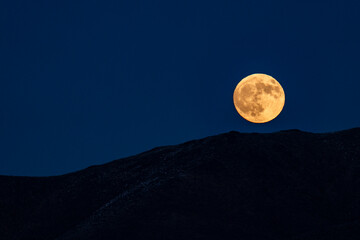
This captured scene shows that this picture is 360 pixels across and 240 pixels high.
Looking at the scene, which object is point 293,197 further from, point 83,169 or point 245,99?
point 83,169

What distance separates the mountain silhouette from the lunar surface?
282 centimetres

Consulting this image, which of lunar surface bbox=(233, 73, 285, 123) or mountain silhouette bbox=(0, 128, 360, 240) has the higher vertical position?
lunar surface bbox=(233, 73, 285, 123)

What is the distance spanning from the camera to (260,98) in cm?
5803

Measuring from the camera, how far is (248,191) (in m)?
48.1

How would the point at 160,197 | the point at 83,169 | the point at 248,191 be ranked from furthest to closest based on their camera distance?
1. the point at 83,169
2. the point at 248,191
3. the point at 160,197

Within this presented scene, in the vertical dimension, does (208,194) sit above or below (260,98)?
below

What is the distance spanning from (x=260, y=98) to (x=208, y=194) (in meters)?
16.7

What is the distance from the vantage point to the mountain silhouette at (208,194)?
40.9 m

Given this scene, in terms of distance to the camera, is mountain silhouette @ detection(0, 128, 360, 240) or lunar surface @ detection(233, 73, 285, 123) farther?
lunar surface @ detection(233, 73, 285, 123)

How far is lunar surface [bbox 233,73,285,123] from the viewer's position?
2288 inches

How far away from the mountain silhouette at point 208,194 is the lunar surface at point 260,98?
2.82 m

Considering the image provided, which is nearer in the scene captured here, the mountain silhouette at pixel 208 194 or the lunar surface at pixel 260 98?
the mountain silhouette at pixel 208 194

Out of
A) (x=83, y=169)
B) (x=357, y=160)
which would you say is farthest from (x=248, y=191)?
(x=83, y=169)

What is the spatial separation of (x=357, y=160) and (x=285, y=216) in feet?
55.7
